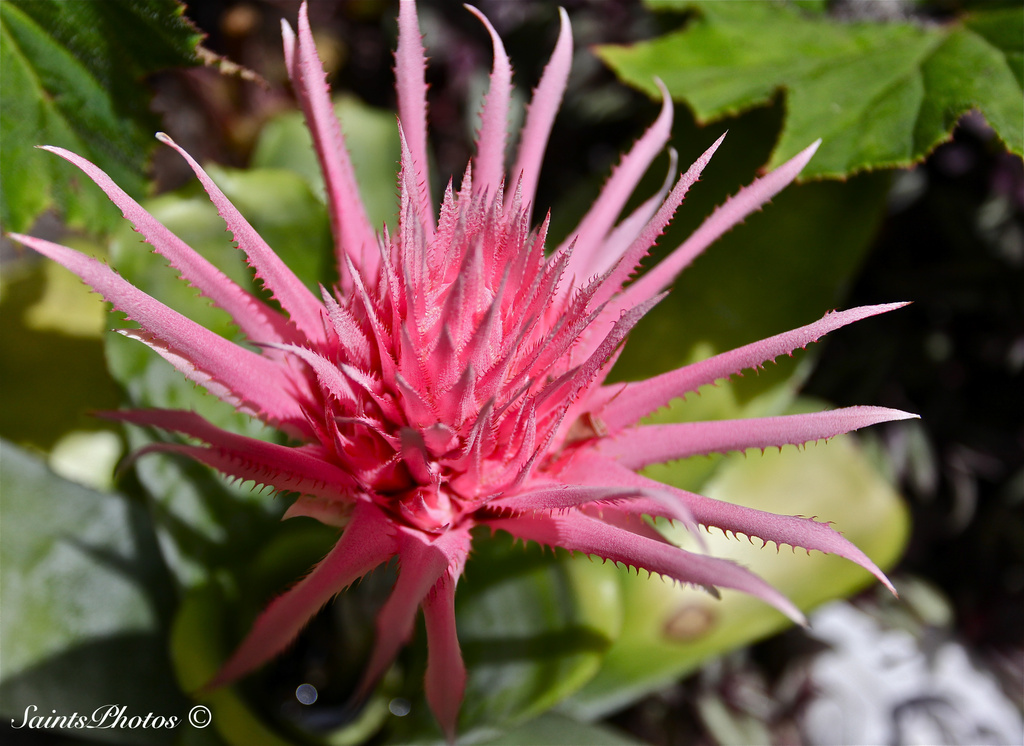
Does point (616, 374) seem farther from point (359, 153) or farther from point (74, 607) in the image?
point (74, 607)

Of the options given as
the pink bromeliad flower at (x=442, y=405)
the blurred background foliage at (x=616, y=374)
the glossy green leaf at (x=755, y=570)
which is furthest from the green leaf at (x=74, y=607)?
the glossy green leaf at (x=755, y=570)

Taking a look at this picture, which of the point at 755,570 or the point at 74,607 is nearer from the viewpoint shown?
the point at 74,607

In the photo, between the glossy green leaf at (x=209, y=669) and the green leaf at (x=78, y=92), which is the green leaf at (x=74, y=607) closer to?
the glossy green leaf at (x=209, y=669)

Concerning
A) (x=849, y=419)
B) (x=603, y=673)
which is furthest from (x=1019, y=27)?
(x=603, y=673)

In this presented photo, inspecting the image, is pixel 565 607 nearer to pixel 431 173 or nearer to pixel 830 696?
pixel 431 173

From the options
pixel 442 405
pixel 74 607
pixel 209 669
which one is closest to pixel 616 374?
pixel 442 405

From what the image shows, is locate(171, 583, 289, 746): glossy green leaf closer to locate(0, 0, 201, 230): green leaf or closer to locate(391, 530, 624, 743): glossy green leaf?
locate(391, 530, 624, 743): glossy green leaf

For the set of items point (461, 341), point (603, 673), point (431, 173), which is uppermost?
point (461, 341)

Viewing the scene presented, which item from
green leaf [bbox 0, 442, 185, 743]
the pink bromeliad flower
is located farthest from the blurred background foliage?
the pink bromeliad flower
